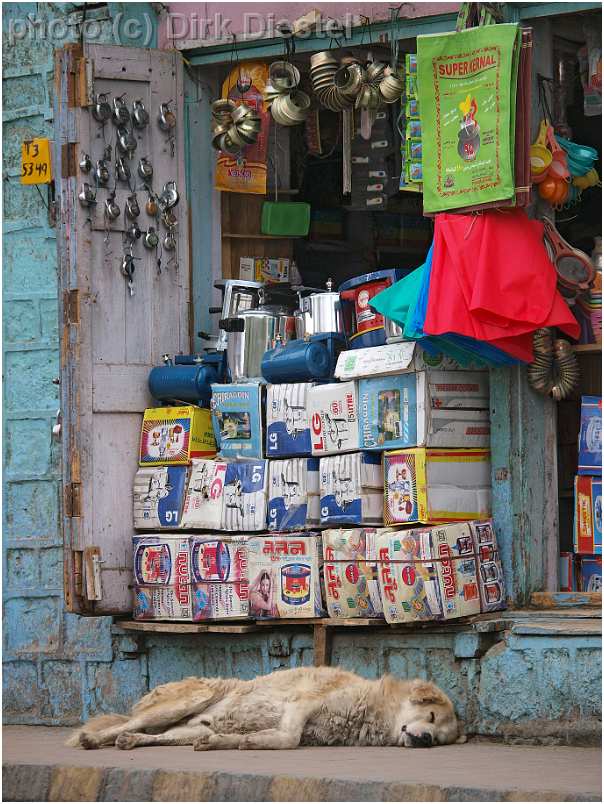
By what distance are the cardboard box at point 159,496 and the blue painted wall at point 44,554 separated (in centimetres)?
65

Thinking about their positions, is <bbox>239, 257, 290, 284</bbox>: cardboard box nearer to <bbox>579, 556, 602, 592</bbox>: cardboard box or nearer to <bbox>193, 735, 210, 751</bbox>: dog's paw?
<bbox>579, 556, 602, 592</bbox>: cardboard box

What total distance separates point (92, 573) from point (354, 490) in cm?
161

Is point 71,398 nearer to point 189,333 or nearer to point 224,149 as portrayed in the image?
point 189,333

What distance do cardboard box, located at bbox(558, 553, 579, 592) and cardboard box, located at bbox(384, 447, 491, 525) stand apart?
1.51ft

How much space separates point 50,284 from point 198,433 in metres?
1.52

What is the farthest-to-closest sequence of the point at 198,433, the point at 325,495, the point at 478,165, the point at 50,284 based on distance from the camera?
1. the point at 50,284
2. the point at 198,433
3. the point at 325,495
4. the point at 478,165

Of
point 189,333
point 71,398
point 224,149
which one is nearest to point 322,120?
point 224,149

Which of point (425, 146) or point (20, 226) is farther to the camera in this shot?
point (20, 226)

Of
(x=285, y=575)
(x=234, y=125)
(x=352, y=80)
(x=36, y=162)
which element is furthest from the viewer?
(x=36, y=162)

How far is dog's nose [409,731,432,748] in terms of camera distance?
758 centimetres

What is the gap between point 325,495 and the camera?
864 centimetres

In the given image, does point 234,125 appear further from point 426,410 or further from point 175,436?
point 426,410

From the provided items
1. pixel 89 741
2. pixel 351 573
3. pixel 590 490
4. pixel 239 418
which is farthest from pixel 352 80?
pixel 89 741

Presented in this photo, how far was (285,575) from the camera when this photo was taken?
8695 millimetres
